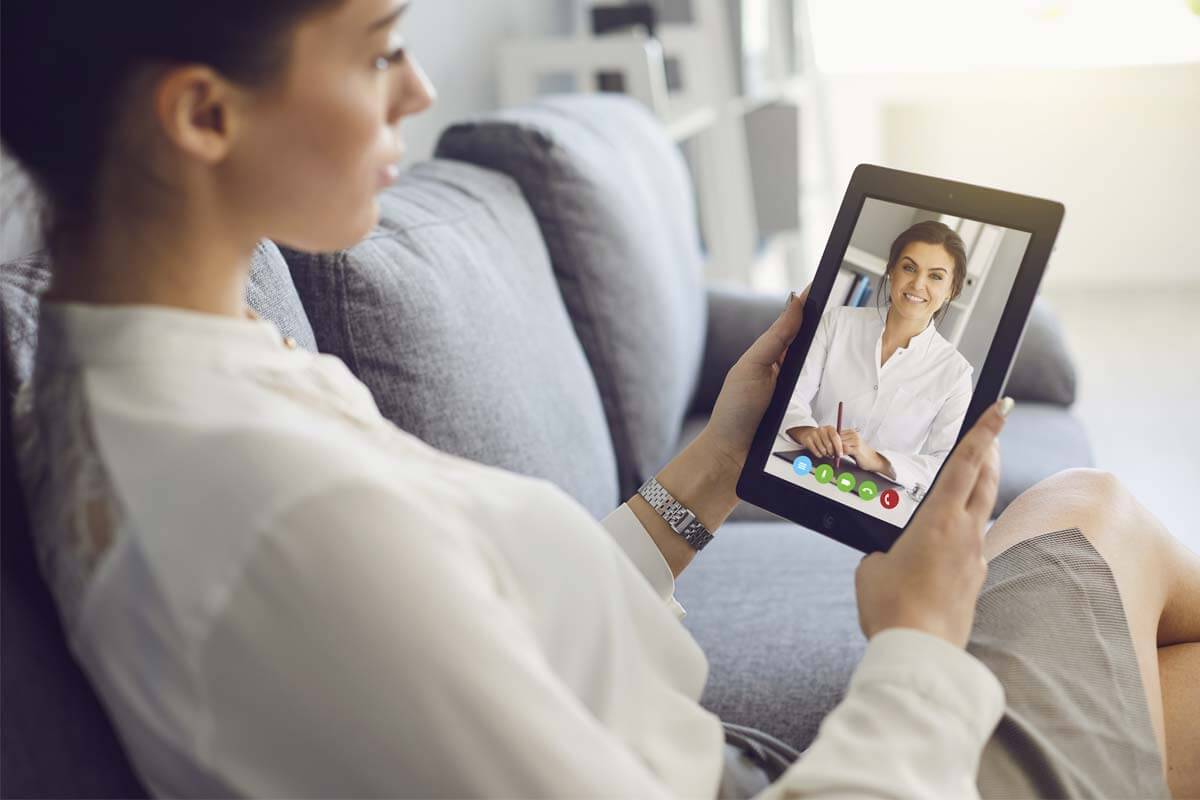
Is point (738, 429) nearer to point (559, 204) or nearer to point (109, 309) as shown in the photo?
point (109, 309)

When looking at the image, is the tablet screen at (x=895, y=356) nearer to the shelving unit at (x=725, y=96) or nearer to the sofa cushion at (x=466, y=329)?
the sofa cushion at (x=466, y=329)

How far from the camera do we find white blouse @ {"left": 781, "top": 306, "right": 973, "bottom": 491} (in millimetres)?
896

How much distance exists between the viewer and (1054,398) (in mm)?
2080

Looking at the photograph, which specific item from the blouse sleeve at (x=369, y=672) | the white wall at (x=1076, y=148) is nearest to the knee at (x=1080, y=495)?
the blouse sleeve at (x=369, y=672)

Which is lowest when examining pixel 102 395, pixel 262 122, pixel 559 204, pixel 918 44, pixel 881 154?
pixel 881 154

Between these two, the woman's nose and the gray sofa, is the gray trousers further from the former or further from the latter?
the woman's nose

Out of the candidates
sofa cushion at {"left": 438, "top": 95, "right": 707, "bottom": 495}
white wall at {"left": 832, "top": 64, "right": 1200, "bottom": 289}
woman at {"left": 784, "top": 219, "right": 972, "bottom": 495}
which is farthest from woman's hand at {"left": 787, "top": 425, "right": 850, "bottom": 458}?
white wall at {"left": 832, "top": 64, "right": 1200, "bottom": 289}

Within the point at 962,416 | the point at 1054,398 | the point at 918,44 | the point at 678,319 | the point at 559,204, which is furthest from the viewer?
the point at 918,44

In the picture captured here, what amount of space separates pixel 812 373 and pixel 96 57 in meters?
0.58

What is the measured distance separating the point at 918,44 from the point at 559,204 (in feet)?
11.2

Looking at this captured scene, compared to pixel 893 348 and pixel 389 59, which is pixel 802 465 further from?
pixel 389 59

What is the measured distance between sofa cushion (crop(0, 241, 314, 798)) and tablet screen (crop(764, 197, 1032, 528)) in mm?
543

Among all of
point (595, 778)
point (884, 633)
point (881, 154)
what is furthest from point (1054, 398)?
point (881, 154)

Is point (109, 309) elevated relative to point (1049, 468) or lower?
elevated
